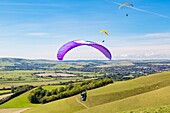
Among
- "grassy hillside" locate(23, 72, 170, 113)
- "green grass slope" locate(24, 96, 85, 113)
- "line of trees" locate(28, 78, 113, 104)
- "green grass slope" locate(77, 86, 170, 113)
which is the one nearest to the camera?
"green grass slope" locate(77, 86, 170, 113)

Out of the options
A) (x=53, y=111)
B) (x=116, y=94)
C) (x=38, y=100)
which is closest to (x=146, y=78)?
(x=116, y=94)

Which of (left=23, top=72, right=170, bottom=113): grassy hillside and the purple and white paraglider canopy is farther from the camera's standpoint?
(left=23, top=72, right=170, bottom=113): grassy hillside

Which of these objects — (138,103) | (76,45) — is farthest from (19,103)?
(76,45)

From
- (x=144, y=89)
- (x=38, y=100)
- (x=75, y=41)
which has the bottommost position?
(x=38, y=100)

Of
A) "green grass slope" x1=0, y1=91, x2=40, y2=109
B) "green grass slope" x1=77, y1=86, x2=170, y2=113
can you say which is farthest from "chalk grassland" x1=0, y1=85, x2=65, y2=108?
"green grass slope" x1=77, y1=86, x2=170, y2=113

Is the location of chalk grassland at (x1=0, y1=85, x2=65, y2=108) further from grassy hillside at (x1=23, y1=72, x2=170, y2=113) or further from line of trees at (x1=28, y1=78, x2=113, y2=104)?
grassy hillside at (x1=23, y1=72, x2=170, y2=113)

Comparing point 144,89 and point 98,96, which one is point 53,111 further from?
point 144,89

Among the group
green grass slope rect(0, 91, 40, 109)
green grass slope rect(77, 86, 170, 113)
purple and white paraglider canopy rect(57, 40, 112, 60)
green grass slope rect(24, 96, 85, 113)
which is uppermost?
purple and white paraglider canopy rect(57, 40, 112, 60)

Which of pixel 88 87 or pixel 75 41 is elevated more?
pixel 75 41
